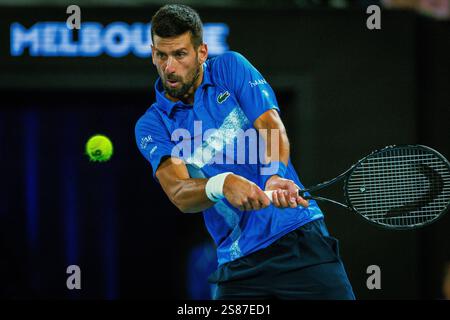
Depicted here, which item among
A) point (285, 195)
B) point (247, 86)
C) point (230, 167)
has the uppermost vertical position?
point (247, 86)

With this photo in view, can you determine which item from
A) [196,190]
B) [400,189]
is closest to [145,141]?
[196,190]

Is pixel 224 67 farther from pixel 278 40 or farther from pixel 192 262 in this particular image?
pixel 192 262

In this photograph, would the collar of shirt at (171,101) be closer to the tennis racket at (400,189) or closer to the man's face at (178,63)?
the man's face at (178,63)

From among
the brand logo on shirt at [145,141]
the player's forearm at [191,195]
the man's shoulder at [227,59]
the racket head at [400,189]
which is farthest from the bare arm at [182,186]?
the racket head at [400,189]

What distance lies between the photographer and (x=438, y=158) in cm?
443

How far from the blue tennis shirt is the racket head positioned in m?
0.24

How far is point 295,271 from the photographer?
439 cm

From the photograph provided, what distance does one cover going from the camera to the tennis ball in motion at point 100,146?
751cm

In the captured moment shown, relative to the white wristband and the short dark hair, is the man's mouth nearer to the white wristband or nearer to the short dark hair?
the short dark hair

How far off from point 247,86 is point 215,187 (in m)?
0.63

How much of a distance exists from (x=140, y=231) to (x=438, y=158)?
3.65 m

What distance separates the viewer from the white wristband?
4.18m

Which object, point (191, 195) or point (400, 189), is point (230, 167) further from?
point (400, 189)
